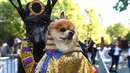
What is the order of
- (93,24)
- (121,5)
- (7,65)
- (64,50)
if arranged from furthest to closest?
(93,24), (121,5), (7,65), (64,50)

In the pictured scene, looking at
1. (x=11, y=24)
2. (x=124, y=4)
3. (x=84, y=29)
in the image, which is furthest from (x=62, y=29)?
(x=84, y=29)

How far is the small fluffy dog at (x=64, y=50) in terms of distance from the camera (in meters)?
5.75

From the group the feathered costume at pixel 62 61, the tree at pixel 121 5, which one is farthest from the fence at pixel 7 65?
the tree at pixel 121 5

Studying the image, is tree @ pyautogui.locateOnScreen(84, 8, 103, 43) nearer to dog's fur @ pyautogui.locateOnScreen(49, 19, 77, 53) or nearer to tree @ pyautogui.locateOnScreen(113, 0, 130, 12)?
tree @ pyautogui.locateOnScreen(113, 0, 130, 12)

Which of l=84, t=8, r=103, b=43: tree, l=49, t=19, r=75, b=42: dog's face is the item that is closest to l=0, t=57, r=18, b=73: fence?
l=49, t=19, r=75, b=42: dog's face

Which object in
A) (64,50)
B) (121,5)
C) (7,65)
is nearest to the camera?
(64,50)

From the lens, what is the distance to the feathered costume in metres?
5.79

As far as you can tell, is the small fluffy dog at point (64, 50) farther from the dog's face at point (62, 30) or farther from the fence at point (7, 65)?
the fence at point (7, 65)

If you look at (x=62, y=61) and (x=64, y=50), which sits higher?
(x=64, y=50)

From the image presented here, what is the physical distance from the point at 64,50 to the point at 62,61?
0.18m

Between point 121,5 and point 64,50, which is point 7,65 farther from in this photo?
point 121,5

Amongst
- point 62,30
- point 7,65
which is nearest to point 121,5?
point 7,65

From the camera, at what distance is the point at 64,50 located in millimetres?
5750

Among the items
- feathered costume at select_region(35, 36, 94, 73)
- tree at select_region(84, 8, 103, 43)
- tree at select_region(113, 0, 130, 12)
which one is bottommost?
tree at select_region(84, 8, 103, 43)
